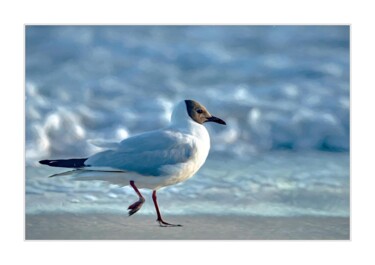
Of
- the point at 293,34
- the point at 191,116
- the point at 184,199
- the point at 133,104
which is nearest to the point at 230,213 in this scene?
the point at 184,199

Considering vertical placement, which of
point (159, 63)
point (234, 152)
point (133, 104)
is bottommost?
point (234, 152)

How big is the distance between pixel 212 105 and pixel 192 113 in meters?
0.19

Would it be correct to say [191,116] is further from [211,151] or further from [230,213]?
[230,213]

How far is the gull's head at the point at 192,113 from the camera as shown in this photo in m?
3.91

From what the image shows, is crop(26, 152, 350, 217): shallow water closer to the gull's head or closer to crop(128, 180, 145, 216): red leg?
crop(128, 180, 145, 216): red leg

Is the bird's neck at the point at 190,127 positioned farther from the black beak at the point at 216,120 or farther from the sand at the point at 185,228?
the sand at the point at 185,228

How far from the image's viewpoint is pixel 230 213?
395 centimetres

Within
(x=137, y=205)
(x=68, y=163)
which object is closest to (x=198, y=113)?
(x=137, y=205)

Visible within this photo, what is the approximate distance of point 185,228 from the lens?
3.85 meters

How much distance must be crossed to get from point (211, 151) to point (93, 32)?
3.30ft

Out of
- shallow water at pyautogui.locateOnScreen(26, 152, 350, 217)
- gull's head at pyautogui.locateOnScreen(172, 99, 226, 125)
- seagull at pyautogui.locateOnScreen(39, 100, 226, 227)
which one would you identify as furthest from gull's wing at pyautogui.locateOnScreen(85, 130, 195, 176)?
shallow water at pyautogui.locateOnScreen(26, 152, 350, 217)

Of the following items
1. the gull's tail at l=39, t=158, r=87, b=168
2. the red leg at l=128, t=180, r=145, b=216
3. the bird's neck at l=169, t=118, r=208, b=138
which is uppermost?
the bird's neck at l=169, t=118, r=208, b=138

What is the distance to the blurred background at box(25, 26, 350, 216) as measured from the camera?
397 cm

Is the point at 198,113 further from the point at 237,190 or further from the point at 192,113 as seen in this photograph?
the point at 237,190
